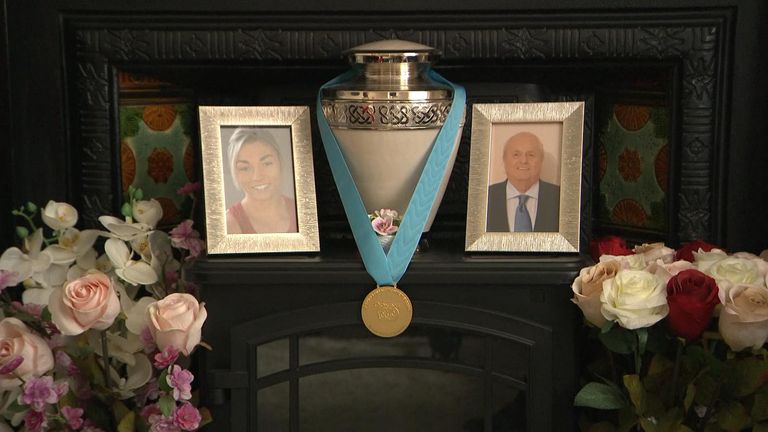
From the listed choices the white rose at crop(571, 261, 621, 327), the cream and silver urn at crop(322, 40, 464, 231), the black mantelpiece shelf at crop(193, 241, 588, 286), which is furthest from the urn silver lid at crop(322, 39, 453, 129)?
the white rose at crop(571, 261, 621, 327)

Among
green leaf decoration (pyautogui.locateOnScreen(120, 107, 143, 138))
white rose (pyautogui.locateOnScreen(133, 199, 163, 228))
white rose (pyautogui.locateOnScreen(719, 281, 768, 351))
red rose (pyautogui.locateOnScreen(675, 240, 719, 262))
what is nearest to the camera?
white rose (pyautogui.locateOnScreen(719, 281, 768, 351))

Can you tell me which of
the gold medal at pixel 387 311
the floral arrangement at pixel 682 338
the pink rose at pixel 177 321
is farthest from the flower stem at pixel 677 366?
the pink rose at pixel 177 321

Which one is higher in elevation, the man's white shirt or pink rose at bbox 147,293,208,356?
the man's white shirt

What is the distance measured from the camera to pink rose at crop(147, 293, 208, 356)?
1510 mm

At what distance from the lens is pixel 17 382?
5.04ft

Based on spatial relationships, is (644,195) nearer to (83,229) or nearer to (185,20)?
(185,20)

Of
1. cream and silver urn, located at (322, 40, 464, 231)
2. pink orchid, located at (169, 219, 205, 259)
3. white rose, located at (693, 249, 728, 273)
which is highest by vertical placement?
cream and silver urn, located at (322, 40, 464, 231)

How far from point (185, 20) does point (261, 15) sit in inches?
5.8

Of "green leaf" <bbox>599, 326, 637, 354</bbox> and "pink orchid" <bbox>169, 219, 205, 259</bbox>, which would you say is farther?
"pink orchid" <bbox>169, 219, 205, 259</bbox>

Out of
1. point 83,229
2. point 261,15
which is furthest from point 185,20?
point 83,229

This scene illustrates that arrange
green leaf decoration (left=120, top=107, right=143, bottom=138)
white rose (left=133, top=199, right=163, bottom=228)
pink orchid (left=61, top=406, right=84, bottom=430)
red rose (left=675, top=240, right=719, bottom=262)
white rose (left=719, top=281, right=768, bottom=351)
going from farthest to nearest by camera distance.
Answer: green leaf decoration (left=120, top=107, right=143, bottom=138) → white rose (left=133, top=199, right=163, bottom=228) → red rose (left=675, top=240, right=719, bottom=262) → pink orchid (left=61, top=406, right=84, bottom=430) → white rose (left=719, top=281, right=768, bottom=351)

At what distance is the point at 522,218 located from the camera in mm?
1630

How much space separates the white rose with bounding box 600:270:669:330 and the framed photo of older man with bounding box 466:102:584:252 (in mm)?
139

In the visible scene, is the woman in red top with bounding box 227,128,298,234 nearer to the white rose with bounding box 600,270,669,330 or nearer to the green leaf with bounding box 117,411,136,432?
the green leaf with bounding box 117,411,136,432
